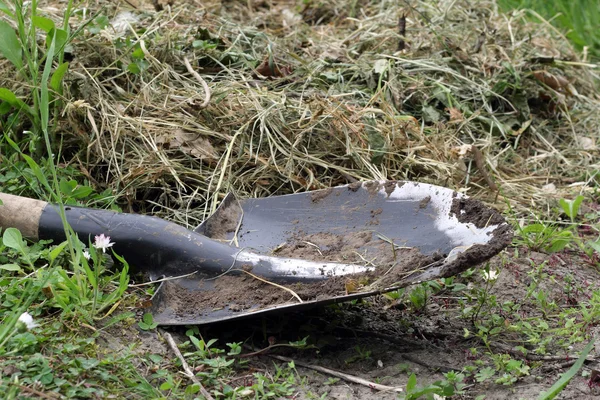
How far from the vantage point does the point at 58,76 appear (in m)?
2.69

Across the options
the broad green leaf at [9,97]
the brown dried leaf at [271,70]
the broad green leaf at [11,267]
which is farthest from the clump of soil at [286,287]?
the brown dried leaf at [271,70]

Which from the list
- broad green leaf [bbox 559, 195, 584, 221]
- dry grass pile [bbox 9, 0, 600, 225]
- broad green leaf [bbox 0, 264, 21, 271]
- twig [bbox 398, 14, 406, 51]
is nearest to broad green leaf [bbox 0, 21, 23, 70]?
dry grass pile [bbox 9, 0, 600, 225]

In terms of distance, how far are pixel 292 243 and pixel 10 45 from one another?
125 centimetres

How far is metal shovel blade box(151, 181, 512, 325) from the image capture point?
2.03 m

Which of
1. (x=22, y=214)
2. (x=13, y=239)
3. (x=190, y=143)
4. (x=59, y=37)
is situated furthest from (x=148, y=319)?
(x=59, y=37)

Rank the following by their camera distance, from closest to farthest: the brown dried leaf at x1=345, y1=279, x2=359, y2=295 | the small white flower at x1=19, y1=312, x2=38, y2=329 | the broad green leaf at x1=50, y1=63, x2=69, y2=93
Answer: the small white flower at x1=19, y1=312, x2=38, y2=329 < the brown dried leaf at x1=345, y1=279, x2=359, y2=295 < the broad green leaf at x1=50, y1=63, x2=69, y2=93

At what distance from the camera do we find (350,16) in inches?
172

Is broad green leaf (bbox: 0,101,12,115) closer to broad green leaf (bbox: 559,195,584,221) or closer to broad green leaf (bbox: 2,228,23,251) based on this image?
broad green leaf (bbox: 2,228,23,251)

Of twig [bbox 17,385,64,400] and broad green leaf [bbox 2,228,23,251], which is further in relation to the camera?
broad green leaf [bbox 2,228,23,251]

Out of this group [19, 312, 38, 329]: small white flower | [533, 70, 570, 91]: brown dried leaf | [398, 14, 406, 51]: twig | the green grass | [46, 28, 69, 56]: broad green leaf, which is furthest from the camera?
the green grass

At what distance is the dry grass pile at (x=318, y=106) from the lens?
287 cm

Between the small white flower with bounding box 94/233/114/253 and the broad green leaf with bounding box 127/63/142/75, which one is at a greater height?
the broad green leaf with bounding box 127/63/142/75

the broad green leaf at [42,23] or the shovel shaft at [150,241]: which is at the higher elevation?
the broad green leaf at [42,23]

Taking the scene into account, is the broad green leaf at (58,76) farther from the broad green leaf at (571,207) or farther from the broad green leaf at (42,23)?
the broad green leaf at (571,207)
